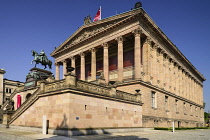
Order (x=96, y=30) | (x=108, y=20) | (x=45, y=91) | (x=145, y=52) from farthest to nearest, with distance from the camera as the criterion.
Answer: (x=96, y=30) → (x=108, y=20) → (x=145, y=52) → (x=45, y=91)

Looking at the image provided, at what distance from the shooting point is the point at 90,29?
5056 centimetres

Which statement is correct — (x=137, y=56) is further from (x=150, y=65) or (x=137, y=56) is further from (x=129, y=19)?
(x=129, y=19)

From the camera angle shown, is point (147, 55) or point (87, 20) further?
point (87, 20)

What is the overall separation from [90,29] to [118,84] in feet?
59.4

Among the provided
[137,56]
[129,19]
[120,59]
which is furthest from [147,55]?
[129,19]

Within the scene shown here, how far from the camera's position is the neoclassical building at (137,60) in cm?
3832

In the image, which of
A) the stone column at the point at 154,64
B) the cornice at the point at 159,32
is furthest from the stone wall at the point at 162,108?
the cornice at the point at 159,32

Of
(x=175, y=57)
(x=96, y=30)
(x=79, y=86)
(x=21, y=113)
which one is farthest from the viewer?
(x=175, y=57)

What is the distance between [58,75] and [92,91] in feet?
119

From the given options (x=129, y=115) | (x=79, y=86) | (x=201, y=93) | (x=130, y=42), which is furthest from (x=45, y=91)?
(x=201, y=93)

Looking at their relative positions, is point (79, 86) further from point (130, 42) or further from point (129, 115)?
point (130, 42)

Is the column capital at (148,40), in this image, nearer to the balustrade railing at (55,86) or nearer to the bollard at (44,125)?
the balustrade railing at (55,86)

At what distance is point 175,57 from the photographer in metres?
56.8

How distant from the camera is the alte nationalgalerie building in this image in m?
21.5
